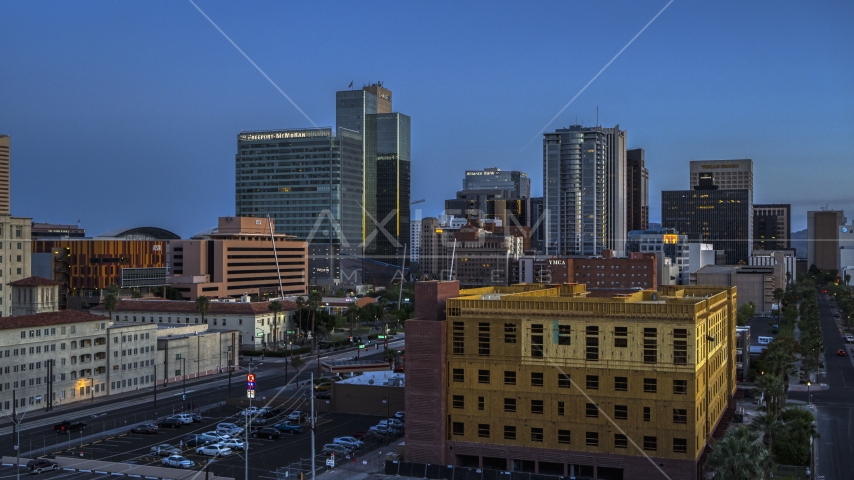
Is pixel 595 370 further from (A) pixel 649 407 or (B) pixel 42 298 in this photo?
(B) pixel 42 298

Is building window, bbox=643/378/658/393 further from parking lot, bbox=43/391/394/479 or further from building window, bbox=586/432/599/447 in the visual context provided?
parking lot, bbox=43/391/394/479

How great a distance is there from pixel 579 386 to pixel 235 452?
88.3 feet

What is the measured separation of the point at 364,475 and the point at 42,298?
57554 mm

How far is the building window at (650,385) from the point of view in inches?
2071

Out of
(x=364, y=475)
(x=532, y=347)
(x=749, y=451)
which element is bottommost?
(x=364, y=475)

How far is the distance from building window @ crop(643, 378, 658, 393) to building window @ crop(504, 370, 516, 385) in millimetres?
8461

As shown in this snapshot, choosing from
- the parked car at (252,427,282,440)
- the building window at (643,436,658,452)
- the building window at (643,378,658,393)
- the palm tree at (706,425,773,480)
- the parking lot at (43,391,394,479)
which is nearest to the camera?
the palm tree at (706,425,773,480)

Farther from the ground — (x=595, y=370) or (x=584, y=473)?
(x=595, y=370)

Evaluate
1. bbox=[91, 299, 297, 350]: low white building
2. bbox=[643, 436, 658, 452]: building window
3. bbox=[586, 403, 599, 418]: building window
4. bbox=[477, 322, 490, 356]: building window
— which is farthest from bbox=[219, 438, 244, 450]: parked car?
bbox=[91, 299, 297, 350]: low white building

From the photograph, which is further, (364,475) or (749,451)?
(364,475)

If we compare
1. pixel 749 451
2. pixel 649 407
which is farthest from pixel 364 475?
pixel 749 451

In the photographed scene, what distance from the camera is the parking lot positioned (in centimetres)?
6041

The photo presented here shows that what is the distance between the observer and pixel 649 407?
2069 inches

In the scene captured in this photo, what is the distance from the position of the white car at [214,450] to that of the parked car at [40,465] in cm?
990
